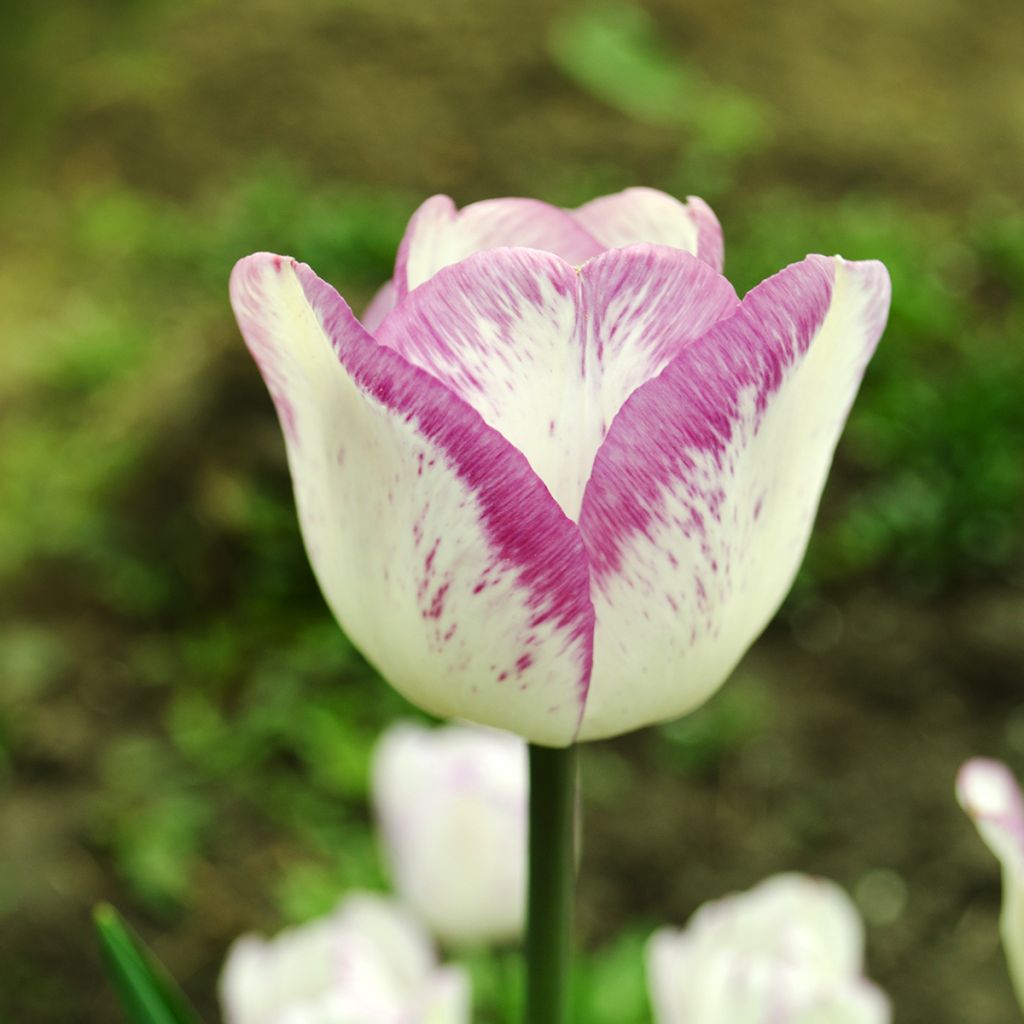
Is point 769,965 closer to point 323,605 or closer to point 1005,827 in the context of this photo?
point 1005,827

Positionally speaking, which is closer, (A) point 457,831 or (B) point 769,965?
(B) point 769,965

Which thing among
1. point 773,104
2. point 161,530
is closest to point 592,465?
point 161,530

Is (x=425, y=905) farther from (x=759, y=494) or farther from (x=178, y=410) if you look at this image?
(x=178, y=410)

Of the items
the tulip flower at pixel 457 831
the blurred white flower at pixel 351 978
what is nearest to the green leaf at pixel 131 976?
the blurred white flower at pixel 351 978

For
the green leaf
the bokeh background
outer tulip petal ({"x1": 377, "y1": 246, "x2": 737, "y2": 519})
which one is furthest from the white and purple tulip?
the bokeh background

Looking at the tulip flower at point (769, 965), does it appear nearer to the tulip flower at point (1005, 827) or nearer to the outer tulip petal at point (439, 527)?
the tulip flower at point (1005, 827)

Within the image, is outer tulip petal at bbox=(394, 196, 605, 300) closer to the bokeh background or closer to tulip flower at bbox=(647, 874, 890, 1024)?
tulip flower at bbox=(647, 874, 890, 1024)

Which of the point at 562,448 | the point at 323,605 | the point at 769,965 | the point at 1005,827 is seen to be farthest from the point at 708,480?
the point at 323,605
